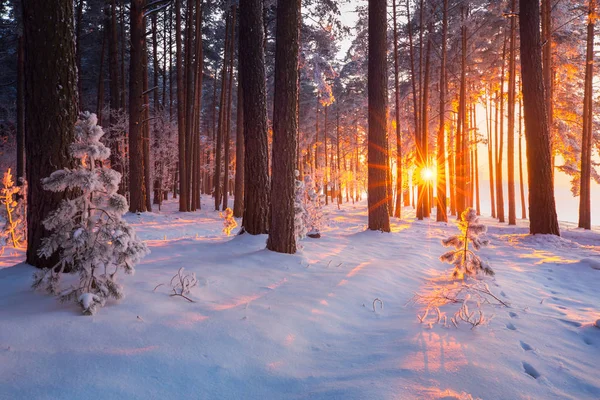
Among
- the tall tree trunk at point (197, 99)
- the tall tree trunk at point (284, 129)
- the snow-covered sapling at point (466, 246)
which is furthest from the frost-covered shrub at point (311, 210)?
the tall tree trunk at point (197, 99)

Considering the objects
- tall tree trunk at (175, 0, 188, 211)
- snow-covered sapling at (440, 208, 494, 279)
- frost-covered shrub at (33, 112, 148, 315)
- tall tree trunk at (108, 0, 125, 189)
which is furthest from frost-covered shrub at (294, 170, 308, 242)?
tall tree trunk at (108, 0, 125, 189)

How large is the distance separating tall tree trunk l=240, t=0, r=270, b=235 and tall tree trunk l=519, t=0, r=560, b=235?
7.91m

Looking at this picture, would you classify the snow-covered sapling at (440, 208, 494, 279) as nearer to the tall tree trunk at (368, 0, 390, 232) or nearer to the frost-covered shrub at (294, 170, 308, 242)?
the frost-covered shrub at (294, 170, 308, 242)

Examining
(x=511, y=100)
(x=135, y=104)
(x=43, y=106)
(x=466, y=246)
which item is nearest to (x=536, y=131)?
(x=511, y=100)

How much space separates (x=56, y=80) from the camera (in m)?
3.57

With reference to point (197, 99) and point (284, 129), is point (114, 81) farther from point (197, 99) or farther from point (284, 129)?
point (284, 129)

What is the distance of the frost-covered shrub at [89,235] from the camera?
2.78 m

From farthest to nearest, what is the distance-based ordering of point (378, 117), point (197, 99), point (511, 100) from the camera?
1. point (197, 99)
2. point (511, 100)
3. point (378, 117)

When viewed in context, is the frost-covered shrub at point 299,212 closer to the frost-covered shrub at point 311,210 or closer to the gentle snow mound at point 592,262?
the frost-covered shrub at point 311,210

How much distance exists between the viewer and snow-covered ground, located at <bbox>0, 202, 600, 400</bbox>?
2146mm

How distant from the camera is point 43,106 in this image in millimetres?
3518

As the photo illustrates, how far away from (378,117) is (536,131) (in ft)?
14.8

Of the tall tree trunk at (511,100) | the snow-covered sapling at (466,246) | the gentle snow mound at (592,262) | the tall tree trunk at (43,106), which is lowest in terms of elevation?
the gentle snow mound at (592,262)

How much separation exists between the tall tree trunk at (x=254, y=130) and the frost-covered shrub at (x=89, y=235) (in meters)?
3.44
